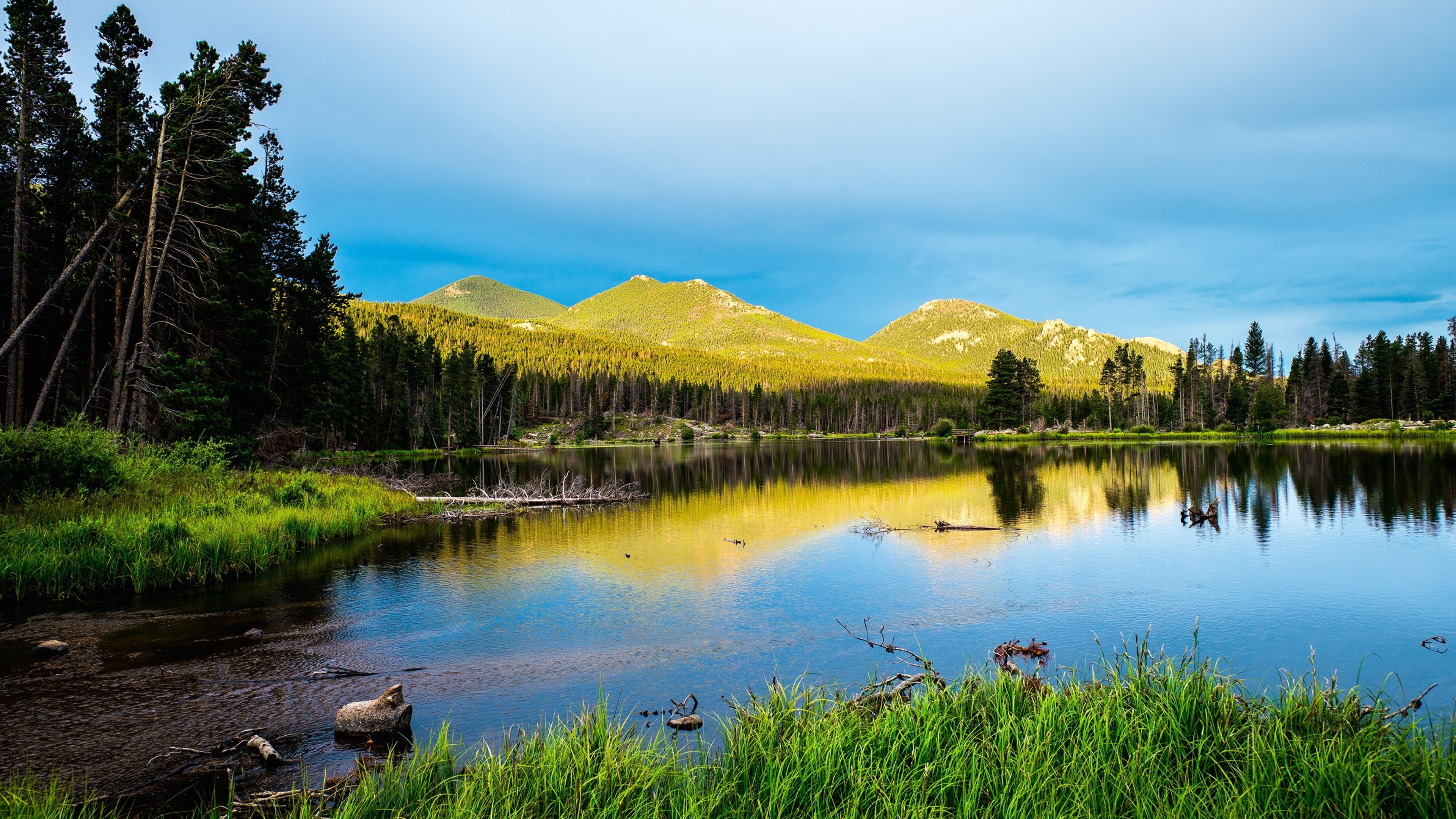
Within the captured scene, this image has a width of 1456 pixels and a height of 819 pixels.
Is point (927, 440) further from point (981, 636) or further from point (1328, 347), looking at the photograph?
point (981, 636)

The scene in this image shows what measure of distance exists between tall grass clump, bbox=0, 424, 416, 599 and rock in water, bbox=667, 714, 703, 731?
13.0m

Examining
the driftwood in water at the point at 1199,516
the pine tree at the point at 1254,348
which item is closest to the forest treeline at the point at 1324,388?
the pine tree at the point at 1254,348

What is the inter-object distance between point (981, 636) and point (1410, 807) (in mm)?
7241

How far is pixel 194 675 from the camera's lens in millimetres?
9734

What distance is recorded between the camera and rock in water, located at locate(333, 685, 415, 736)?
26.2 ft

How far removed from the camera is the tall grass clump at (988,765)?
4902mm

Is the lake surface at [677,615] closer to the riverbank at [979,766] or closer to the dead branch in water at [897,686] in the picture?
the dead branch in water at [897,686]

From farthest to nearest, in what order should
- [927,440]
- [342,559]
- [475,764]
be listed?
[927,440] < [342,559] < [475,764]

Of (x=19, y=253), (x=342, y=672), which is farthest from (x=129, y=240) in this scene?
(x=342, y=672)

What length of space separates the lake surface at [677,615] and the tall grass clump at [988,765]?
251 centimetres

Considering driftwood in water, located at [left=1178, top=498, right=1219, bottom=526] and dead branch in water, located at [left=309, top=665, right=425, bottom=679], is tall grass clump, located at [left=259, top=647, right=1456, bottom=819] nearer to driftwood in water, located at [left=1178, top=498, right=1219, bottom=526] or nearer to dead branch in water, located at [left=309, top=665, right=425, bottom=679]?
dead branch in water, located at [left=309, top=665, right=425, bottom=679]

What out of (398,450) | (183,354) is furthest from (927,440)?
(183,354)

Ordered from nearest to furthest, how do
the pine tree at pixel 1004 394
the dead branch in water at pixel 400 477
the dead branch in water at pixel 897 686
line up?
the dead branch in water at pixel 897 686, the dead branch in water at pixel 400 477, the pine tree at pixel 1004 394

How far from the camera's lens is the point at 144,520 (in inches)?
616
